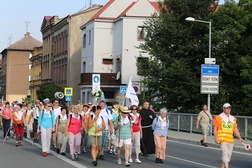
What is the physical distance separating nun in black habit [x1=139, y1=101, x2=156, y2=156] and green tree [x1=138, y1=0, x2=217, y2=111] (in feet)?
60.1

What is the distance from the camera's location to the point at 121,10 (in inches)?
2356

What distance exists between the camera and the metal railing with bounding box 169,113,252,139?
84.3ft

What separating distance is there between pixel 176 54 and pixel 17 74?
8807 centimetres

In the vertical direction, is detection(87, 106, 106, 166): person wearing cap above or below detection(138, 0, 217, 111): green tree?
below

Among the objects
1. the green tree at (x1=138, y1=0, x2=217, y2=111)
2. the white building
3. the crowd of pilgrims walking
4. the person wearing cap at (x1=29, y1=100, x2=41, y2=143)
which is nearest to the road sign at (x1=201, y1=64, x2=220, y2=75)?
the green tree at (x1=138, y1=0, x2=217, y2=111)

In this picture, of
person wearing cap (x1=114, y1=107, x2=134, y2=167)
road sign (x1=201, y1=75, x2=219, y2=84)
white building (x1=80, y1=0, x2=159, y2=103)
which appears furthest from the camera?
white building (x1=80, y1=0, x2=159, y2=103)

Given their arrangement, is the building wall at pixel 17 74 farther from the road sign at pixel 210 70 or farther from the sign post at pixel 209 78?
the road sign at pixel 210 70

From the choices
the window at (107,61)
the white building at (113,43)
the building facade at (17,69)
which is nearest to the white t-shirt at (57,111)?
the white building at (113,43)

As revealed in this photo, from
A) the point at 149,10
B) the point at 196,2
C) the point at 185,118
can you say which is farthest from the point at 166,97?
the point at 149,10

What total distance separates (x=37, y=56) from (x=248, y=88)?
203 ft

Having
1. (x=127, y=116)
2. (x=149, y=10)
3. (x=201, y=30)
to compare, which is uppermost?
(x=149, y=10)

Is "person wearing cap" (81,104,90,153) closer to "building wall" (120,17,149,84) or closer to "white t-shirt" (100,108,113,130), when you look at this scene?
"white t-shirt" (100,108,113,130)

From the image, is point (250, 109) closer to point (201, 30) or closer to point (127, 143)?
point (201, 30)

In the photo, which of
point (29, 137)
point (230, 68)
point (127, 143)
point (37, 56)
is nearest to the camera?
point (127, 143)
